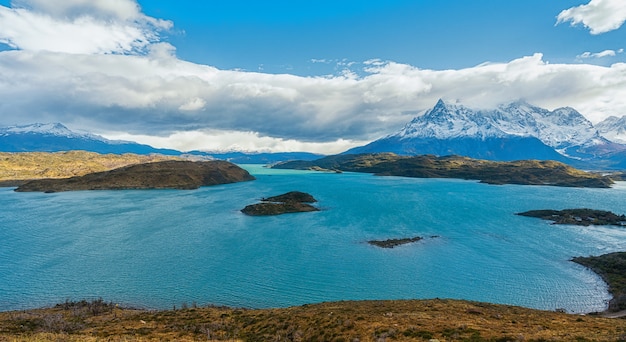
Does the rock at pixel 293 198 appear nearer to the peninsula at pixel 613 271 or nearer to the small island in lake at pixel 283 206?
the small island in lake at pixel 283 206

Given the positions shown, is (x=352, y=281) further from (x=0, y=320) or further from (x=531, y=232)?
(x=531, y=232)

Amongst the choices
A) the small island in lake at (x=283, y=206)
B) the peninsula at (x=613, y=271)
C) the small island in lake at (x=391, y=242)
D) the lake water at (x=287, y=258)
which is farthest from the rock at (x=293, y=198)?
the peninsula at (x=613, y=271)

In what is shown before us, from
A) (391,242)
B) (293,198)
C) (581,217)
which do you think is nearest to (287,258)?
(391,242)

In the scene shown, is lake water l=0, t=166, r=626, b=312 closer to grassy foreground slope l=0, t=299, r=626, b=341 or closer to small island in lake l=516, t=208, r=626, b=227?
small island in lake l=516, t=208, r=626, b=227

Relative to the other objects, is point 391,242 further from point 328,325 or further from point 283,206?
point 283,206

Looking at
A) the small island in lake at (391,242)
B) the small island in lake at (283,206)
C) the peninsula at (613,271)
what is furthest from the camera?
the small island in lake at (283,206)

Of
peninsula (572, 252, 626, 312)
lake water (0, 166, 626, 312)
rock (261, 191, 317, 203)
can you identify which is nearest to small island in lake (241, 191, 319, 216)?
rock (261, 191, 317, 203)
